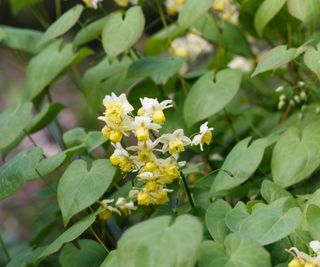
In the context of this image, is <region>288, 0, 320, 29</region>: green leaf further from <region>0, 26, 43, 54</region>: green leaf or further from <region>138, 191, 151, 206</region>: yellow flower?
<region>0, 26, 43, 54</region>: green leaf

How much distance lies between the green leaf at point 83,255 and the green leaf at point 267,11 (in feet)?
2.37

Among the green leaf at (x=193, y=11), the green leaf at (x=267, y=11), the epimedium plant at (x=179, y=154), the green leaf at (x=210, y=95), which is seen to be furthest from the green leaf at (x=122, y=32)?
the green leaf at (x=267, y=11)

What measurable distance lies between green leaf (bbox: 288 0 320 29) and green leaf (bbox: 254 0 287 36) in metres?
0.07

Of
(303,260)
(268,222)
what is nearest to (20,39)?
(268,222)

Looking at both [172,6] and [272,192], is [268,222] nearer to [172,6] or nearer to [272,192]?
[272,192]

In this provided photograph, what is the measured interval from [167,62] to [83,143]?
393 mm

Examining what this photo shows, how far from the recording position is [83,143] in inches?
66.1

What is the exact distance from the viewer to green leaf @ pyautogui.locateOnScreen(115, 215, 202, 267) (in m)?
1.06

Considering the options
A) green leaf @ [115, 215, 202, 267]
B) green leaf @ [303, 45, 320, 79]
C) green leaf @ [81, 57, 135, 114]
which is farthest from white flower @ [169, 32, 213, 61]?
green leaf @ [115, 215, 202, 267]

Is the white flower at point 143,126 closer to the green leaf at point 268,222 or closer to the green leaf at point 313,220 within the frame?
the green leaf at point 268,222

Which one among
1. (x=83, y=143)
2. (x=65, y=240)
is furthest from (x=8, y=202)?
(x=65, y=240)

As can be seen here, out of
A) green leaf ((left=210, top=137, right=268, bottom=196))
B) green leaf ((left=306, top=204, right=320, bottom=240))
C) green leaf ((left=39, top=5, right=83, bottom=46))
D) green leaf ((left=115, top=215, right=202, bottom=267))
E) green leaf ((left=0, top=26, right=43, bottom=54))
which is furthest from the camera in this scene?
green leaf ((left=0, top=26, right=43, bottom=54))

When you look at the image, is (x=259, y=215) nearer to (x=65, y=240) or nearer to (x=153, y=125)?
(x=153, y=125)

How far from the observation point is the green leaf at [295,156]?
1526 mm
